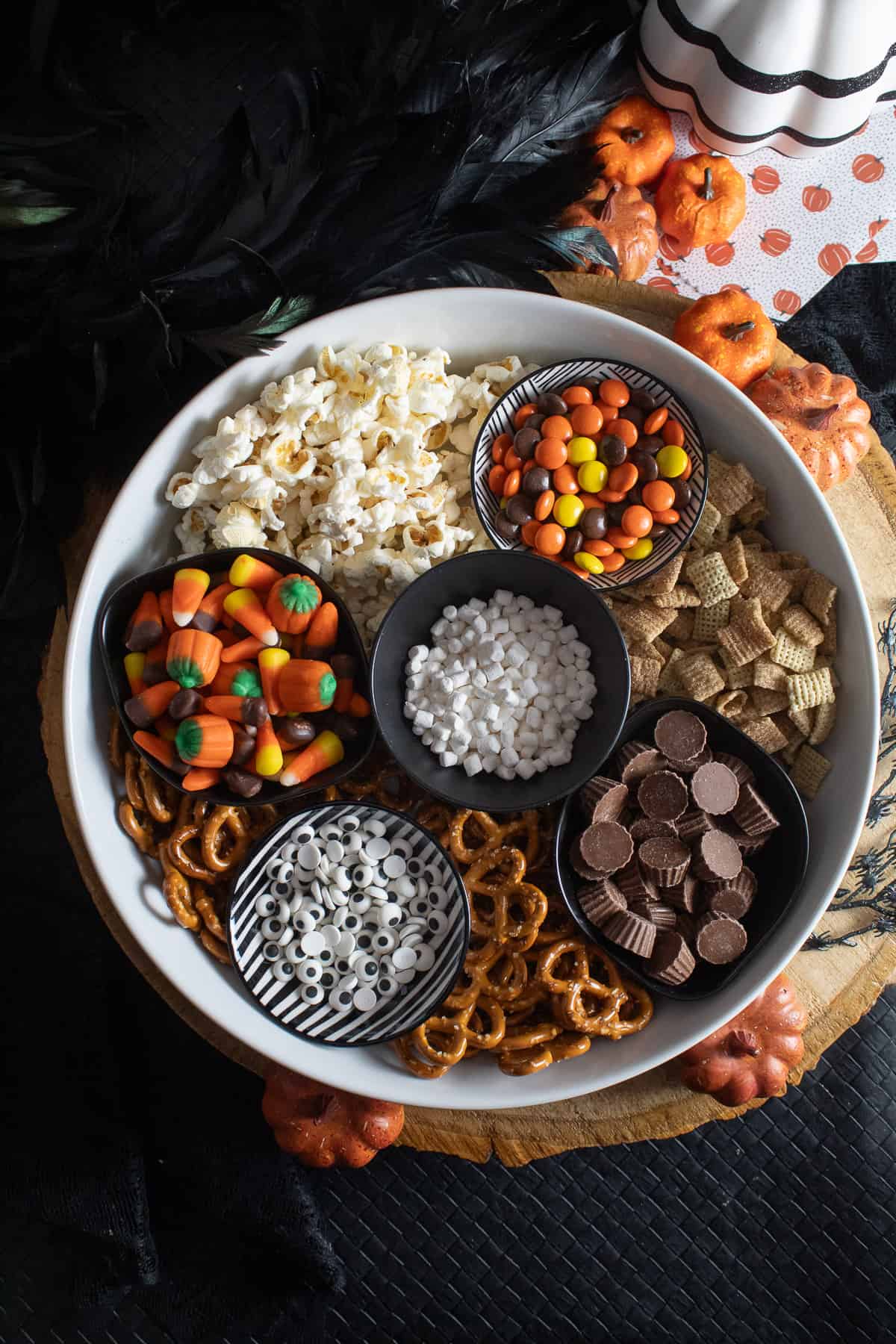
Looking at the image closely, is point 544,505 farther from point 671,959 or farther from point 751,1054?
point 751,1054

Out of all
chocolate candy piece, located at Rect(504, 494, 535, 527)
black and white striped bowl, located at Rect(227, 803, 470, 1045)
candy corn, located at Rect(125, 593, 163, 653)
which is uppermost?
chocolate candy piece, located at Rect(504, 494, 535, 527)

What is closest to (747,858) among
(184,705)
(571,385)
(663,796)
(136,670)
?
(663,796)

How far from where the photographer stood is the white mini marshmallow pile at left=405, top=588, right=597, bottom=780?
1891 mm

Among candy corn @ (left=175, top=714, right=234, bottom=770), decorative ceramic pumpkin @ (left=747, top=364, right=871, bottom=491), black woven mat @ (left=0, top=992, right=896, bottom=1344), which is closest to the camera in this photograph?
candy corn @ (left=175, top=714, right=234, bottom=770)

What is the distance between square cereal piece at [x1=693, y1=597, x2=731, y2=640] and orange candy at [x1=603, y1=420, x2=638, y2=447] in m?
0.35

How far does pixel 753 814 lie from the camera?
72.2 inches

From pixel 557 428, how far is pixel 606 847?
79 cm

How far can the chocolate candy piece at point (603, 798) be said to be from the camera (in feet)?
6.00

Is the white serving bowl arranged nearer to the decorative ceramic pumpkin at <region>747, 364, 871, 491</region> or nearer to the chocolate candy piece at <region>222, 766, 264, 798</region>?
the decorative ceramic pumpkin at <region>747, 364, 871, 491</region>

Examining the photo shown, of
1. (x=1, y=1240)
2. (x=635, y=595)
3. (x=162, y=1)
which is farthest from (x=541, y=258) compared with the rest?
(x=1, y=1240)

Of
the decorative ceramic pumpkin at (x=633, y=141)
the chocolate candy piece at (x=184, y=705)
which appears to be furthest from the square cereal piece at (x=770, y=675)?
the decorative ceramic pumpkin at (x=633, y=141)

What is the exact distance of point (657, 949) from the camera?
5.98ft

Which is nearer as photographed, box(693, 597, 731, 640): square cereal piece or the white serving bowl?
the white serving bowl

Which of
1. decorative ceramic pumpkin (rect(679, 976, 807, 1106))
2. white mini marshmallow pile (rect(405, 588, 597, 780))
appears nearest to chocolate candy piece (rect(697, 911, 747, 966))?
decorative ceramic pumpkin (rect(679, 976, 807, 1106))
